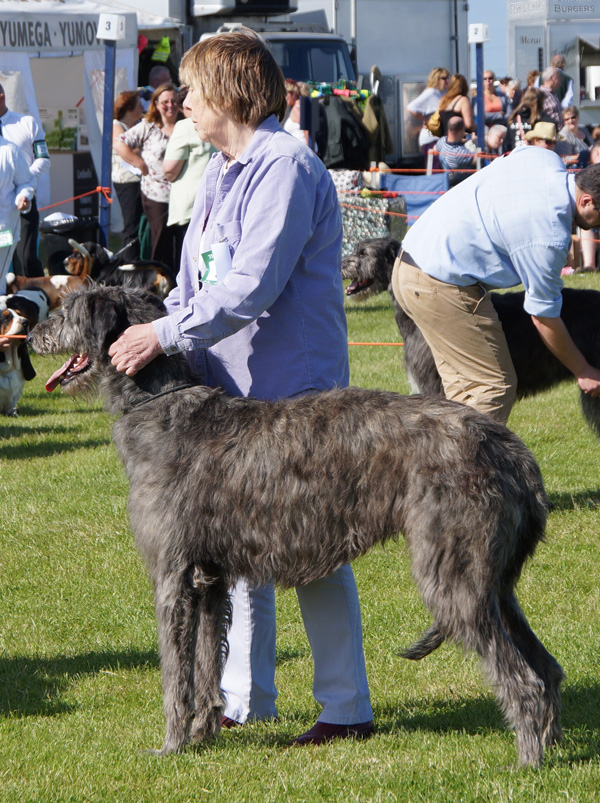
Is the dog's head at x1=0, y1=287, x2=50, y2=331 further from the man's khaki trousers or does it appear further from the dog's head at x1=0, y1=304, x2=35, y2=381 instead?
the man's khaki trousers

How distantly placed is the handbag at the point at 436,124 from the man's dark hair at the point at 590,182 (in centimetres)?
1181

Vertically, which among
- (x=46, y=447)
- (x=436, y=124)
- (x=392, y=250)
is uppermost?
(x=436, y=124)

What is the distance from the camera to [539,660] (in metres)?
3.18

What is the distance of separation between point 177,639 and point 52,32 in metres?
13.7

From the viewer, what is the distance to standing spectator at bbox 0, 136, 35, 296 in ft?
30.4

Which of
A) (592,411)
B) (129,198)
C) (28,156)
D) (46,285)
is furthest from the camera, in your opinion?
(129,198)

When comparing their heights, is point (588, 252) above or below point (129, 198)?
below

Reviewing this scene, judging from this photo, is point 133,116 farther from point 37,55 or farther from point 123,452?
point 123,452

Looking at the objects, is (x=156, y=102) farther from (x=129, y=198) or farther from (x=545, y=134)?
(x=545, y=134)

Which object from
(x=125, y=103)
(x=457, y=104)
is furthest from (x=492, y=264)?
(x=457, y=104)

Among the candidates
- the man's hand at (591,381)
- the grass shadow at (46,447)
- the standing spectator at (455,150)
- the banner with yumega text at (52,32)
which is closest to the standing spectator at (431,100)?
the standing spectator at (455,150)

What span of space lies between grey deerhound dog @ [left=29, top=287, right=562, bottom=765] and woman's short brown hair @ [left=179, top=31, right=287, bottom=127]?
694mm

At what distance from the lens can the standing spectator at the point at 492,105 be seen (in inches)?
746

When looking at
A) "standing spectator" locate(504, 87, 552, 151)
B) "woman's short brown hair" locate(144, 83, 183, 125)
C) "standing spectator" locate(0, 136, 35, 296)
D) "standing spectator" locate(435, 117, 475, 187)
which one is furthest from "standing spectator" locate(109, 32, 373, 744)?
"standing spectator" locate(504, 87, 552, 151)
